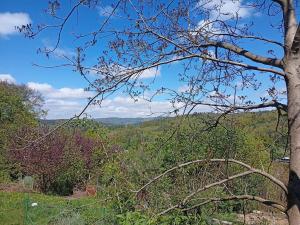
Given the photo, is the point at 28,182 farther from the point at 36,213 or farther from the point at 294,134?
the point at 294,134

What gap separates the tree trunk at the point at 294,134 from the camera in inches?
121

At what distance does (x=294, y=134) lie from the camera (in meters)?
3.12

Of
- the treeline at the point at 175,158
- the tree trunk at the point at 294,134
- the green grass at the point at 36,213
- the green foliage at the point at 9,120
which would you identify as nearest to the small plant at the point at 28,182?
the green foliage at the point at 9,120

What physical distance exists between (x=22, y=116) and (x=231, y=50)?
25840 millimetres

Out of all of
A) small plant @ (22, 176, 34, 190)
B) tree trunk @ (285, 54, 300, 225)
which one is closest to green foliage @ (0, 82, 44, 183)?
small plant @ (22, 176, 34, 190)

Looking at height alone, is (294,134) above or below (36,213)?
above

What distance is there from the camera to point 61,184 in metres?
20.6

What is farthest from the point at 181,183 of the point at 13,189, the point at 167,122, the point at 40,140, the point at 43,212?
the point at 13,189

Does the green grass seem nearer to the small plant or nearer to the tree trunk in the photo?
the tree trunk

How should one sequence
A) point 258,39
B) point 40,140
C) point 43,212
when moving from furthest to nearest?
point 43,212 < point 258,39 < point 40,140

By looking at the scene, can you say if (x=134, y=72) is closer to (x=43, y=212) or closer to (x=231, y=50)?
(x=231, y=50)

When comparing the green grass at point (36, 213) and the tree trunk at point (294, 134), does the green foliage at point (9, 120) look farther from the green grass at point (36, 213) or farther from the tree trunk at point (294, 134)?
A: the tree trunk at point (294, 134)

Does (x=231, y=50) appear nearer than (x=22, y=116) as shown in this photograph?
Yes

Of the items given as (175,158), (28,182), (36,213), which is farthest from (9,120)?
(175,158)
